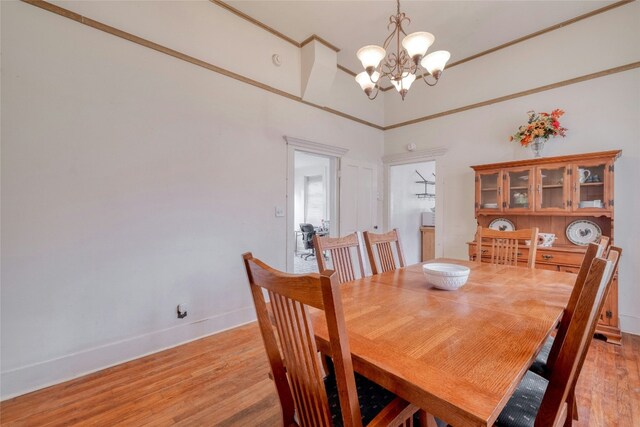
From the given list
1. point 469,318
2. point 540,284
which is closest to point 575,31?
point 540,284

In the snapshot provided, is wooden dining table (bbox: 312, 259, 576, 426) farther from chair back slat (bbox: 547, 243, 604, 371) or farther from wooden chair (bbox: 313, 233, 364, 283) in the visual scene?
wooden chair (bbox: 313, 233, 364, 283)

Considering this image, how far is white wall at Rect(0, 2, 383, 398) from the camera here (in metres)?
1.89

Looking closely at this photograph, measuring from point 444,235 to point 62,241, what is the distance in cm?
422

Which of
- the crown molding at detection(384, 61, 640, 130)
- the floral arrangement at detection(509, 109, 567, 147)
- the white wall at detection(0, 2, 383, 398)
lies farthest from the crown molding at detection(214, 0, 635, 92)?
the floral arrangement at detection(509, 109, 567, 147)

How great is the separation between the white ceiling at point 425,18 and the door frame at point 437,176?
1.39 metres

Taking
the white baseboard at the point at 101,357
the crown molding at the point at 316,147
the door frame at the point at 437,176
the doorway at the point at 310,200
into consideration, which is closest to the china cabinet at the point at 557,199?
the door frame at the point at 437,176

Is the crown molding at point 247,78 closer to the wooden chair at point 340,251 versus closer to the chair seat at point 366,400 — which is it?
the wooden chair at point 340,251

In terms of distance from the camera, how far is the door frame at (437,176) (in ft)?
13.4

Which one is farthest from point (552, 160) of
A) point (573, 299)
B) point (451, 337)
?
point (451, 337)

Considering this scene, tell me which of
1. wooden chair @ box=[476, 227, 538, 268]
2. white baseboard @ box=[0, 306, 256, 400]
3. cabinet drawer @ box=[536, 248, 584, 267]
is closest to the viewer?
white baseboard @ box=[0, 306, 256, 400]

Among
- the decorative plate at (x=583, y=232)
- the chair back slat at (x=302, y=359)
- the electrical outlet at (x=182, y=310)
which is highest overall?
the decorative plate at (x=583, y=232)

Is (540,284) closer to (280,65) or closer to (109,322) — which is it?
(109,322)

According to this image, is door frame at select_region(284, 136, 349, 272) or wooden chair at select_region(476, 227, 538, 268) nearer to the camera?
wooden chair at select_region(476, 227, 538, 268)

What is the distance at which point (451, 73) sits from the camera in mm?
3945
